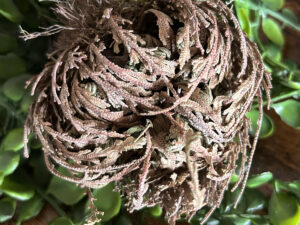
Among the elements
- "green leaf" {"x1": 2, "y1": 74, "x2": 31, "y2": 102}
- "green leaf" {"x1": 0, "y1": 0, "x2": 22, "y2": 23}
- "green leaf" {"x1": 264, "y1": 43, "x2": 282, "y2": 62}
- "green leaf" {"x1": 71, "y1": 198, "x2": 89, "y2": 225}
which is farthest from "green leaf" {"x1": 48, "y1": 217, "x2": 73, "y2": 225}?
"green leaf" {"x1": 264, "y1": 43, "x2": 282, "y2": 62}

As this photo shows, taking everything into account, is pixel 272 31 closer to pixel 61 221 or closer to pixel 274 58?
pixel 274 58


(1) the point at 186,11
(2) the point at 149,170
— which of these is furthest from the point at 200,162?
(1) the point at 186,11

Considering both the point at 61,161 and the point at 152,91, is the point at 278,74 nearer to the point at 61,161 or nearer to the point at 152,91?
the point at 152,91

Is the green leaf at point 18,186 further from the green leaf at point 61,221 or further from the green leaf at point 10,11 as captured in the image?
the green leaf at point 10,11

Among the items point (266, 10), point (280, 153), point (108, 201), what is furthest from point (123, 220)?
point (266, 10)

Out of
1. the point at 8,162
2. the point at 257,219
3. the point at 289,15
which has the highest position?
the point at 289,15

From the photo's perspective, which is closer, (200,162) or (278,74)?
(200,162)
